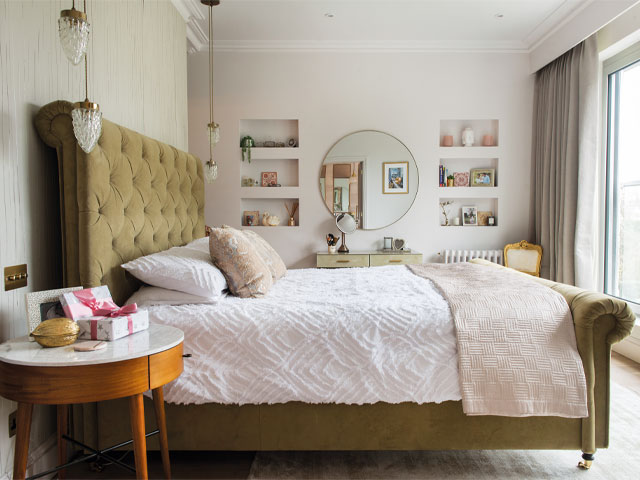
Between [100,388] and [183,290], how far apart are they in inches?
27.7

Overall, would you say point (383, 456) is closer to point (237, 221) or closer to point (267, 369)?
point (267, 369)

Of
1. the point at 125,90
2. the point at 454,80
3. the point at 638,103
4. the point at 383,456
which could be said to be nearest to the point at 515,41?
the point at 454,80

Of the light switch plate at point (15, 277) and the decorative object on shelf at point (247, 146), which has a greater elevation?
the decorative object on shelf at point (247, 146)

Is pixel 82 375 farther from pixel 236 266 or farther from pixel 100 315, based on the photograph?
pixel 236 266

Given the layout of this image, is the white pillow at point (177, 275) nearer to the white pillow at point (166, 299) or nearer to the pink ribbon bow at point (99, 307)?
the white pillow at point (166, 299)

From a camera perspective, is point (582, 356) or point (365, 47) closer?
point (582, 356)

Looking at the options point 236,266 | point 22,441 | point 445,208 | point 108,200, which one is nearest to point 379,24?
point 445,208

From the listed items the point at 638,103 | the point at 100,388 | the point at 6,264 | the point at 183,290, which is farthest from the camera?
the point at 638,103

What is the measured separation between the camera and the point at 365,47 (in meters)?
4.54

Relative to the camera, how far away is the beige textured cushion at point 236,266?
2.16m

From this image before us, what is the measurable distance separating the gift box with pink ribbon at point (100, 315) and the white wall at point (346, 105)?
3.03 metres

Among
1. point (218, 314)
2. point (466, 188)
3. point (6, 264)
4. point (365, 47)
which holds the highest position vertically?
point (365, 47)

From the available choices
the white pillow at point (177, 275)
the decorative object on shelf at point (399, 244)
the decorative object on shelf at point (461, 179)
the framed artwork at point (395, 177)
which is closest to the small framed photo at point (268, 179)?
the framed artwork at point (395, 177)

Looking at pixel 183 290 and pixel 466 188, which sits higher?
pixel 466 188
